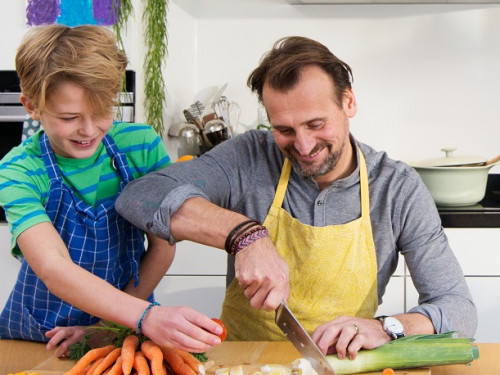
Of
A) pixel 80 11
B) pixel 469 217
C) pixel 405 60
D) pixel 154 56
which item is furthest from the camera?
pixel 405 60

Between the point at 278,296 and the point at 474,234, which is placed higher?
the point at 278,296

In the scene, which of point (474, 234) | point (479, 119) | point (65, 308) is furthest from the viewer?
point (479, 119)

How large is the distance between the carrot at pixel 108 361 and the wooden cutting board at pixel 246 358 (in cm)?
9

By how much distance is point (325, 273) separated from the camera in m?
1.56

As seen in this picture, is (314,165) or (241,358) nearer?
(241,358)

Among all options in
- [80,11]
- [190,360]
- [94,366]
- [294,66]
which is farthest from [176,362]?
[80,11]

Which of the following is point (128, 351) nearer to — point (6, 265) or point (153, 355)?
point (153, 355)

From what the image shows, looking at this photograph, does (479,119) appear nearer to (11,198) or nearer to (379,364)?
(379,364)

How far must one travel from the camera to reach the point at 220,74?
3.20 m

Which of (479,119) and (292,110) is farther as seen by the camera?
(479,119)

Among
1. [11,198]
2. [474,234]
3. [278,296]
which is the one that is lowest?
[474,234]

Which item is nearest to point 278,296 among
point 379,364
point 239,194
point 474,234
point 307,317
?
point 379,364

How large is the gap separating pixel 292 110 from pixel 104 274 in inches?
19.6

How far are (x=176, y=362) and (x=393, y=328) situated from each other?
1.35 ft
